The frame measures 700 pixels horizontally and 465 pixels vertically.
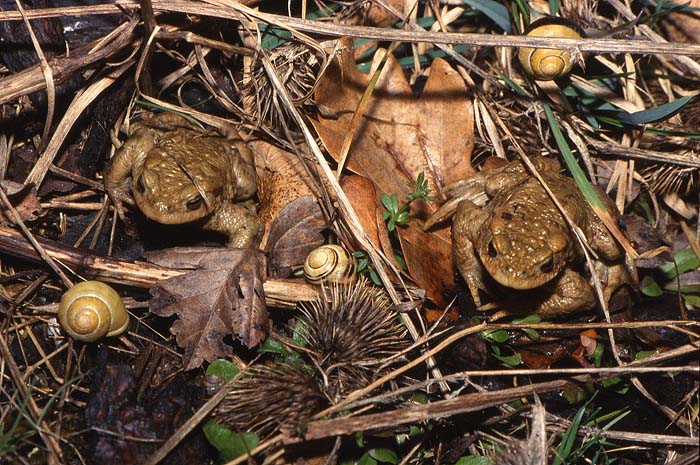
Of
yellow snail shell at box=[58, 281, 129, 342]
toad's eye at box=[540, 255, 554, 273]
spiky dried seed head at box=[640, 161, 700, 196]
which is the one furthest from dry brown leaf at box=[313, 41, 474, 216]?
yellow snail shell at box=[58, 281, 129, 342]

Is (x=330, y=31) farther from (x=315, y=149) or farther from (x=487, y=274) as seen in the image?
(x=487, y=274)

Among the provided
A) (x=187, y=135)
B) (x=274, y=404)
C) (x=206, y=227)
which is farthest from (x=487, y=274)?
(x=187, y=135)

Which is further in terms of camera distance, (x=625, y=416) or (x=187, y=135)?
(x=187, y=135)

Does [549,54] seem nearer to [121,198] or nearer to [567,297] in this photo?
[567,297]

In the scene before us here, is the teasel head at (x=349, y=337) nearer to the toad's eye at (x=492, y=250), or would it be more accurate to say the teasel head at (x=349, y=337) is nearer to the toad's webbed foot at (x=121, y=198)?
the toad's eye at (x=492, y=250)

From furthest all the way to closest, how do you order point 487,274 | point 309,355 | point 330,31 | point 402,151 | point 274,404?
point 402,151 → point 487,274 → point 330,31 → point 309,355 → point 274,404

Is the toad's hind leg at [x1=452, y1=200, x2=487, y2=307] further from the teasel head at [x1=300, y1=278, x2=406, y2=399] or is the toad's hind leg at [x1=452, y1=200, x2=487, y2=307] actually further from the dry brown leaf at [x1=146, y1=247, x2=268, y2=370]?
the dry brown leaf at [x1=146, y1=247, x2=268, y2=370]

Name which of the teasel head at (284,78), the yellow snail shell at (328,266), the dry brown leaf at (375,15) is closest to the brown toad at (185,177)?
the teasel head at (284,78)

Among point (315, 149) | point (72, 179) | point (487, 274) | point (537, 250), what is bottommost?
point (487, 274)
